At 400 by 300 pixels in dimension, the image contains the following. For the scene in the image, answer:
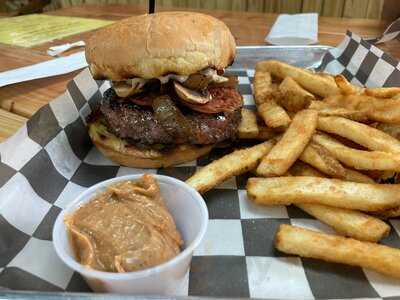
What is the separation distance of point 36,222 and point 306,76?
1.37 metres

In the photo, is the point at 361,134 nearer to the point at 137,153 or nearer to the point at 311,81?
the point at 311,81

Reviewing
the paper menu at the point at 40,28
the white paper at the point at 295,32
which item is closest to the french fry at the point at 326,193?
the white paper at the point at 295,32

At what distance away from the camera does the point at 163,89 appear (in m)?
1.70

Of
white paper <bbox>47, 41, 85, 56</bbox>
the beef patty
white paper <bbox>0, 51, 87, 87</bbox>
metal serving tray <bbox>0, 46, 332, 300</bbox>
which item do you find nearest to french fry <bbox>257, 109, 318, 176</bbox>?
the beef patty

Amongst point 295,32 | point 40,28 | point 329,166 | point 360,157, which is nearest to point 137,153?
point 329,166

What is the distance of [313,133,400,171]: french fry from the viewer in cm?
132

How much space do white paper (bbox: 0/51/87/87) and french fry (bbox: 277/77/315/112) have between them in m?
1.45

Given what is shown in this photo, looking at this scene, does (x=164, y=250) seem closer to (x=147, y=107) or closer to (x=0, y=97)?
(x=147, y=107)

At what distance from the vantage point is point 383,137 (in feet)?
4.75

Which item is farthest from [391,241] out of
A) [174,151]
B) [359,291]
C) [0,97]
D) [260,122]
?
[0,97]

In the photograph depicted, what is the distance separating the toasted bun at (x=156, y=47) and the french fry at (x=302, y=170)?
22.0 inches

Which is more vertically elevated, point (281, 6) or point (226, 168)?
point (281, 6)

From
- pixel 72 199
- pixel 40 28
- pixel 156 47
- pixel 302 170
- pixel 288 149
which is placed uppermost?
pixel 156 47

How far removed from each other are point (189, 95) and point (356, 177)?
74cm
